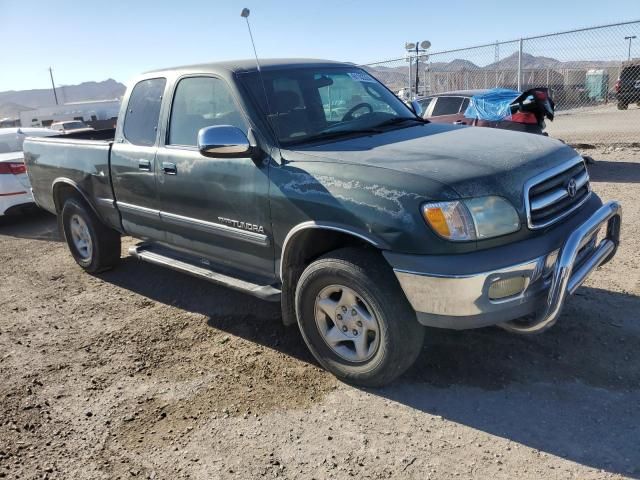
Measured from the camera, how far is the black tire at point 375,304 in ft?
10.3

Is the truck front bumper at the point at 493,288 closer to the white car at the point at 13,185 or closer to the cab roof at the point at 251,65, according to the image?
the cab roof at the point at 251,65

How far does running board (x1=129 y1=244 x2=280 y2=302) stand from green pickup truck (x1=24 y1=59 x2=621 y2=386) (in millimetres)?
15

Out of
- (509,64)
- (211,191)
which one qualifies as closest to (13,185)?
(211,191)

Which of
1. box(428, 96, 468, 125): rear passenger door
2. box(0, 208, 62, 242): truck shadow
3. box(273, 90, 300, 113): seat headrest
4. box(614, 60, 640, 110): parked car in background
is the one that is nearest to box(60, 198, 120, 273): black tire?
box(0, 208, 62, 242): truck shadow

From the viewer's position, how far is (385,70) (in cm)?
1636

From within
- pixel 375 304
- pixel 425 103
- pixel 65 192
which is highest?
pixel 425 103

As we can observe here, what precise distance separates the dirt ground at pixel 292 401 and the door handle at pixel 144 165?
1.26 metres

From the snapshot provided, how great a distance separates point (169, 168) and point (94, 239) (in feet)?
6.19

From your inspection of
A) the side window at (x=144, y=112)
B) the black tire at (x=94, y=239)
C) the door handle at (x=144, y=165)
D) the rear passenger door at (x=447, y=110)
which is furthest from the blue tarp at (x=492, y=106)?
the door handle at (x=144, y=165)

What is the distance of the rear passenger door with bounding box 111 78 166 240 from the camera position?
4.60m

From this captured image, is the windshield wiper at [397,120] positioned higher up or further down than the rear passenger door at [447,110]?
higher up

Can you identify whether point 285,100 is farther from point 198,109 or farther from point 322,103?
point 198,109

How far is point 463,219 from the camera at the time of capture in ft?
9.63

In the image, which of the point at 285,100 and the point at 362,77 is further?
the point at 362,77
